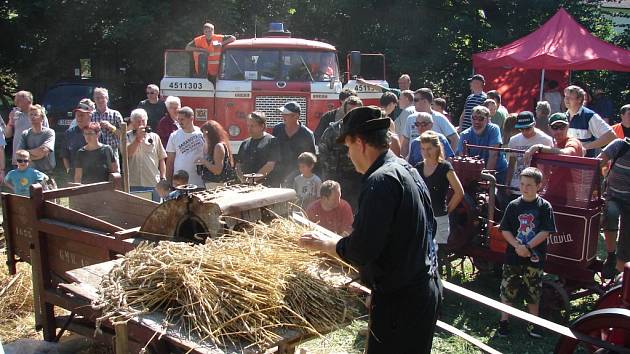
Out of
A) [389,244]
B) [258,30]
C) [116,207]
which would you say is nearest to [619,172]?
[389,244]

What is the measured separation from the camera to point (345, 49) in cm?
1822

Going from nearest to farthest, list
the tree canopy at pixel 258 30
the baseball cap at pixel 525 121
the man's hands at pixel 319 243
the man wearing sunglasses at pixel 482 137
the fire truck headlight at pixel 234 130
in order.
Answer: the man's hands at pixel 319 243, the baseball cap at pixel 525 121, the man wearing sunglasses at pixel 482 137, the fire truck headlight at pixel 234 130, the tree canopy at pixel 258 30

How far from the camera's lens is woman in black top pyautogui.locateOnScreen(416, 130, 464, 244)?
5.92 metres

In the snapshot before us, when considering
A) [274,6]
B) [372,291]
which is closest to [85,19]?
[274,6]

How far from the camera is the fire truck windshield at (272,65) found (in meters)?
10.6

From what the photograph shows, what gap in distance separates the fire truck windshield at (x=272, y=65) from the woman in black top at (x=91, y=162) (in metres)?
3.71

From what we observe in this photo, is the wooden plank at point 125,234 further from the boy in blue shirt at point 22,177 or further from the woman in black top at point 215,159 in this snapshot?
the boy in blue shirt at point 22,177

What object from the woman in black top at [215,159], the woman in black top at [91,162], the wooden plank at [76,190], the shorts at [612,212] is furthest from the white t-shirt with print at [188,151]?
the shorts at [612,212]

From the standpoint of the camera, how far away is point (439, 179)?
595 cm

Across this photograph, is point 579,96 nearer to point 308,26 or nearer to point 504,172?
point 504,172

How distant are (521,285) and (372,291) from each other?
277 cm

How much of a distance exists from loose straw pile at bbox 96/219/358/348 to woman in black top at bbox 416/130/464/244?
2717mm

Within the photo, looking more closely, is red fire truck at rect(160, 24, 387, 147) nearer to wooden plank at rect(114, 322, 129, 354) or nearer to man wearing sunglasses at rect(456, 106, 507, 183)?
man wearing sunglasses at rect(456, 106, 507, 183)

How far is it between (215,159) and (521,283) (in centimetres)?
339
